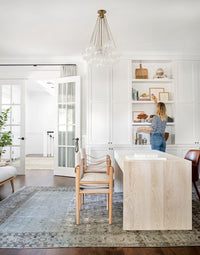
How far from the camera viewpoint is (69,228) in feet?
7.40

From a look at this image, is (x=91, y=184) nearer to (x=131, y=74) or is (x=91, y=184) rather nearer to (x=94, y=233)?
(x=94, y=233)

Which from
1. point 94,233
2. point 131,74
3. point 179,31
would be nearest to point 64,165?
point 131,74

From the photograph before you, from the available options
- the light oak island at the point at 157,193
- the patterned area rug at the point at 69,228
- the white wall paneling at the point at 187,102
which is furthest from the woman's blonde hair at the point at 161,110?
the light oak island at the point at 157,193

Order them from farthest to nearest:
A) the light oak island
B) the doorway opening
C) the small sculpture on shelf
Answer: the doorway opening → the small sculpture on shelf → the light oak island

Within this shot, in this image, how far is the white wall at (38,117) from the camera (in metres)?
9.21

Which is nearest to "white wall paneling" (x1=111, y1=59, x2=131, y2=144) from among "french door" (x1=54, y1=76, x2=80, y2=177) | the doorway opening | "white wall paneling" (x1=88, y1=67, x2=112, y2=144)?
"white wall paneling" (x1=88, y1=67, x2=112, y2=144)

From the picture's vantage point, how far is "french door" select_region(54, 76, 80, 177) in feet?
15.9

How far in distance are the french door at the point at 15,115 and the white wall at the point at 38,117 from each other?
13.1 ft

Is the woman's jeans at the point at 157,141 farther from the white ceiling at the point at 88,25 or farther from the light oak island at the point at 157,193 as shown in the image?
the white ceiling at the point at 88,25

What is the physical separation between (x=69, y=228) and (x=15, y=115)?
366 centimetres

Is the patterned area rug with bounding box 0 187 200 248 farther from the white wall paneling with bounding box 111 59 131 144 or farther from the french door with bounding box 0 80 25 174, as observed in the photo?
the french door with bounding box 0 80 25 174

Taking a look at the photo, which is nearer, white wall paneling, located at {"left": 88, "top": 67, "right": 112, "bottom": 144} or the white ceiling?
the white ceiling

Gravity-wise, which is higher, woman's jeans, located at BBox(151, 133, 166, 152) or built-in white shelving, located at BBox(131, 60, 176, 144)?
built-in white shelving, located at BBox(131, 60, 176, 144)

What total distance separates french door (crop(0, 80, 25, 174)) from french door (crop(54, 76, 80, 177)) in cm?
86
